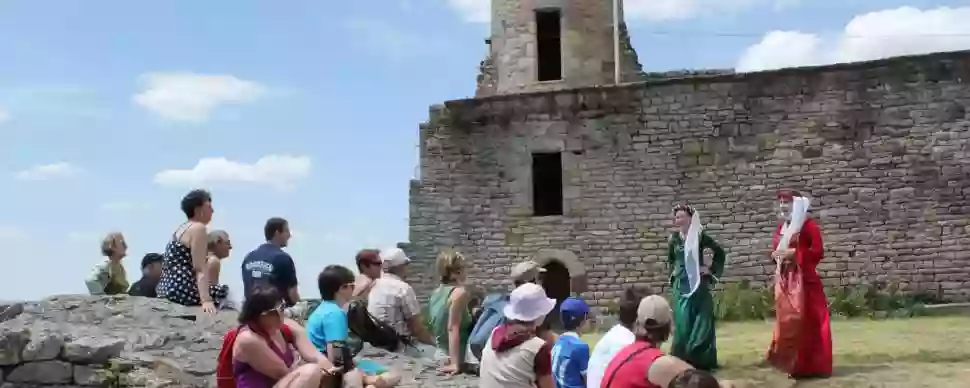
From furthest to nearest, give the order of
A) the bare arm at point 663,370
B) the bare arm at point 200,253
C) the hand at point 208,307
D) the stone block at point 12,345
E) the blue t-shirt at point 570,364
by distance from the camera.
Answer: the hand at point 208,307 → the bare arm at point 200,253 → the stone block at point 12,345 → the blue t-shirt at point 570,364 → the bare arm at point 663,370

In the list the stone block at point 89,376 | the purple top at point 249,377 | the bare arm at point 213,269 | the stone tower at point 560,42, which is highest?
the stone tower at point 560,42

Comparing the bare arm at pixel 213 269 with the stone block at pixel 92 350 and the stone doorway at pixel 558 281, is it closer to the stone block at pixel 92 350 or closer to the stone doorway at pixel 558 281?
the stone block at pixel 92 350

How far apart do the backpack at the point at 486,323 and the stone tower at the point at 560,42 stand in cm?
1032

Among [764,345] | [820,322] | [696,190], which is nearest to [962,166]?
[696,190]

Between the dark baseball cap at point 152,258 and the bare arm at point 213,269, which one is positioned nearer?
the bare arm at point 213,269

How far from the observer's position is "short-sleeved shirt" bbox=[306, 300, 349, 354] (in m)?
5.36

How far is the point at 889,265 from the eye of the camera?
14.2 meters

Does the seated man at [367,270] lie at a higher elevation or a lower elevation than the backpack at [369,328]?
higher

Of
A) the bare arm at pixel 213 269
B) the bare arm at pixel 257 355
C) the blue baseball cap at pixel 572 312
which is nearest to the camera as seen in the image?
the bare arm at pixel 257 355

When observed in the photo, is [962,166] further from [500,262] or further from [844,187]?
[500,262]

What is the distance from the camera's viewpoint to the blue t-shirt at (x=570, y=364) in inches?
191

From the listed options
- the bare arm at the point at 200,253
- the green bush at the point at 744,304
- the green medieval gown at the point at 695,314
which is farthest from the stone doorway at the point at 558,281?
the bare arm at the point at 200,253

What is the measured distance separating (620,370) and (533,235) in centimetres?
1190

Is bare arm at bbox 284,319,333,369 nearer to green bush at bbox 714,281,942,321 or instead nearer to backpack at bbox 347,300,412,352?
backpack at bbox 347,300,412,352
